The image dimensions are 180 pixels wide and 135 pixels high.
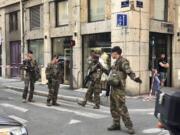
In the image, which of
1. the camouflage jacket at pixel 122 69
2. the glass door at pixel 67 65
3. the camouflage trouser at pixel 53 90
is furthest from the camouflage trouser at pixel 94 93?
the glass door at pixel 67 65

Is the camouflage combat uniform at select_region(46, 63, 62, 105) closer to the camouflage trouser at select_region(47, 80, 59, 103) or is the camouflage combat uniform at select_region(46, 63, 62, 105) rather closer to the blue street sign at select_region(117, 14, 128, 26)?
the camouflage trouser at select_region(47, 80, 59, 103)

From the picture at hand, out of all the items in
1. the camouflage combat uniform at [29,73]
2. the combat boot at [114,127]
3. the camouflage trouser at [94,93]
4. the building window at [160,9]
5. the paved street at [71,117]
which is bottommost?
the paved street at [71,117]

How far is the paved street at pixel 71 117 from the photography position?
9.80 m

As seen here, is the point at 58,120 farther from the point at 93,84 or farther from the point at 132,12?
the point at 132,12

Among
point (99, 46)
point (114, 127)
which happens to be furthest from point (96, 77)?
point (99, 46)

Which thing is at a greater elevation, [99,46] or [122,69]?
[99,46]

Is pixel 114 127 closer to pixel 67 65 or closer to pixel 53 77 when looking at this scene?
pixel 53 77

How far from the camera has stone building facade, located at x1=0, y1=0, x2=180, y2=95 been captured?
1677 centimetres

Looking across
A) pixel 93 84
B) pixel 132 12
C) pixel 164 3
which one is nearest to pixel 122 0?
pixel 132 12

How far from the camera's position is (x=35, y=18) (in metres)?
24.0

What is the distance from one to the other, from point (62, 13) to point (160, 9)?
16.8 feet

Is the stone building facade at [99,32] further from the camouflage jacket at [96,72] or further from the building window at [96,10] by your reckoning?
the camouflage jacket at [96,72]

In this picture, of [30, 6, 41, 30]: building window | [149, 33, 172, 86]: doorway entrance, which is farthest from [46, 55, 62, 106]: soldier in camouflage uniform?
[30, 6, 41, 30]: building window

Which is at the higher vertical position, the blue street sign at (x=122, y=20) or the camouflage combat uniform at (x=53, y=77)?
the blue street sign at (x=122, y=20)
